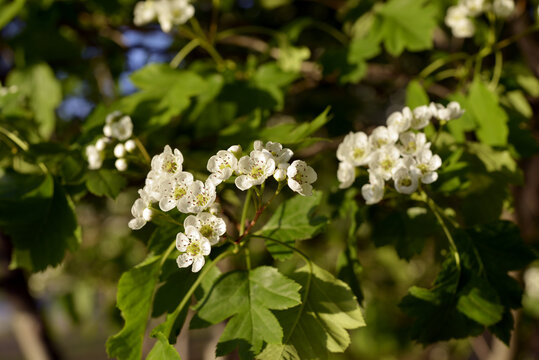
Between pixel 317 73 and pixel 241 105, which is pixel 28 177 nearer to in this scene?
pixel 241 105

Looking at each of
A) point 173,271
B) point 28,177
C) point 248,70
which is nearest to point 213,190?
point 173,271

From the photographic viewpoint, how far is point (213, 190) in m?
0.98

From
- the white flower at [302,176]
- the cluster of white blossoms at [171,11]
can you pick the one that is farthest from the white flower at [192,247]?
the cluster of white blossoms at [171,11]

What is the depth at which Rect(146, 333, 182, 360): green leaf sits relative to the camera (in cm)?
91

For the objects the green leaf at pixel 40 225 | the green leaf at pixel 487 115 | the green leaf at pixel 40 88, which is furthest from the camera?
the green leaf at pixel 40 88

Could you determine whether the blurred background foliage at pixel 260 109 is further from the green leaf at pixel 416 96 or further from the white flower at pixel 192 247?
the white flower at pixel 192 247

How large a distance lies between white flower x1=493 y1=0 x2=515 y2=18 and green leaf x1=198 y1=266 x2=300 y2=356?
4.21 ft

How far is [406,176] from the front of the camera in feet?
3.57

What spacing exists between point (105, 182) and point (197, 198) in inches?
A: 16.7

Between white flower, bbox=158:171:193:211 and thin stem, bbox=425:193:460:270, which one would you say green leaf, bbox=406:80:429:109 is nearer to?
thin stem, bbox=425:193:460:270

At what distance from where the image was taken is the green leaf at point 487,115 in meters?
1.41

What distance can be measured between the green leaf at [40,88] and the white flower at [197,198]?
120cm

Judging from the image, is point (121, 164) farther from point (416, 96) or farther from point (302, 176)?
point (416, 96)

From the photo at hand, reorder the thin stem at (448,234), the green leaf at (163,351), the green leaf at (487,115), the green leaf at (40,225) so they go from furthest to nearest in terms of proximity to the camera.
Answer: the green leaf at (487,115), the green leaf at (40,225), the thin stem at (448,234), the green leaf at (163,351)
